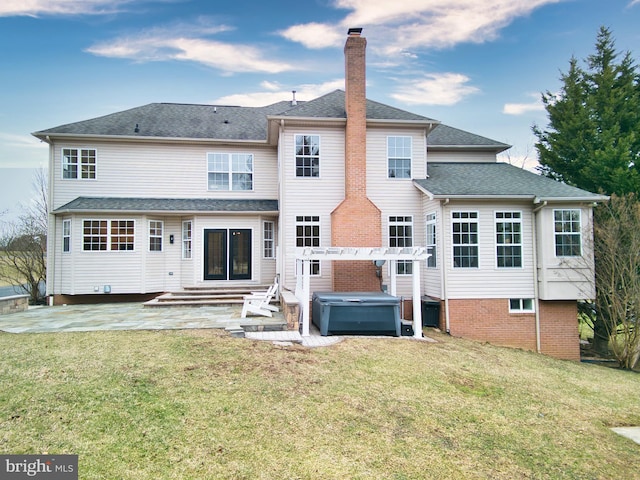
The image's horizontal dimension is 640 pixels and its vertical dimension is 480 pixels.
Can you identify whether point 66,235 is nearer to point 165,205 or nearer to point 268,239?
point 165,205

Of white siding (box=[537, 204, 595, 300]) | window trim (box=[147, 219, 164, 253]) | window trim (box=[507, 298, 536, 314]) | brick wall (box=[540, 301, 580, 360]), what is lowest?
brick wall (box=[540, 301, 580, 360])

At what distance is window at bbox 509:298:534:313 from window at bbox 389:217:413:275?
10.7ft

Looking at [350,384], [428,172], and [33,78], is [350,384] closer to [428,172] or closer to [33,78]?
[428,172]

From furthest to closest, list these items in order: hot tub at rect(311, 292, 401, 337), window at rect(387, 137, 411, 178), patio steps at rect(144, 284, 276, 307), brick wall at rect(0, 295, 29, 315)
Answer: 1. window at rect(387, 137, 411, 178)
2. patio steps at rect(144, 284, 276, 307)
3. brick wall at rect(0, 295, 29, 315)
4. hot tub at rect(311, 292, 401, 337)

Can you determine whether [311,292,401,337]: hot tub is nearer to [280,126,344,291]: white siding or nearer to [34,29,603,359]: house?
[34,29,603,359]: house

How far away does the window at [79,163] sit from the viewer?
557 inches

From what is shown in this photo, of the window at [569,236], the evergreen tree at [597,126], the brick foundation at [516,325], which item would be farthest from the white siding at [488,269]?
the evergreen tree at [597,126]

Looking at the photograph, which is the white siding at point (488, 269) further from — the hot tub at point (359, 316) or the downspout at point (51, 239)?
the downspout at point (51, 239)

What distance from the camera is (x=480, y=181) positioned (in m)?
12.5

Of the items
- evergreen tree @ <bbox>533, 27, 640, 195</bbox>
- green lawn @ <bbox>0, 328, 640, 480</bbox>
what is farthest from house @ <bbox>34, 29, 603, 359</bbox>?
green lawn @ <bbox>0, 328, 640, 480</bbox>

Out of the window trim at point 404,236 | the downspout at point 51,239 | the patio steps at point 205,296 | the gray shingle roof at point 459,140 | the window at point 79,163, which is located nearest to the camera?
the patio steps at point 205,296

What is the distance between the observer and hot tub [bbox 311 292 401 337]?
30.4 feet

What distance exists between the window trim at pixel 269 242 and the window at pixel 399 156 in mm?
5069

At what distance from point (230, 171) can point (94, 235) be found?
5.46 m
